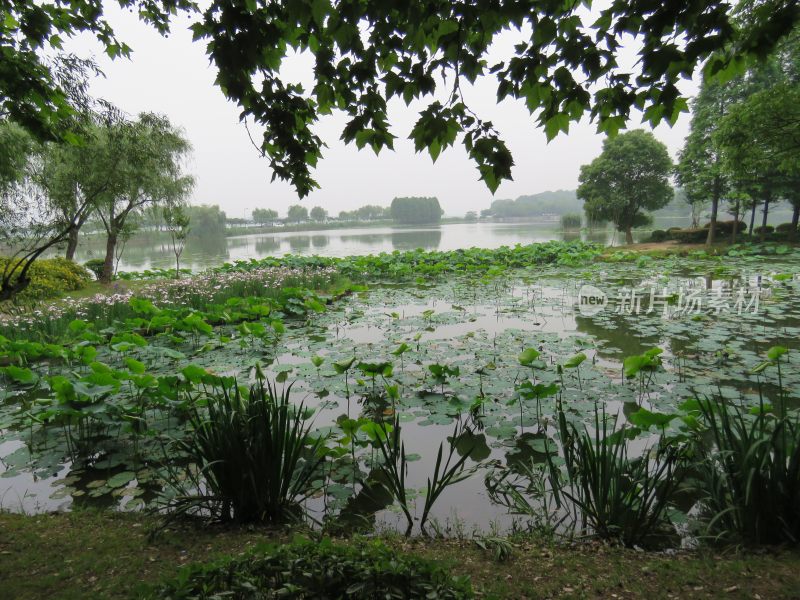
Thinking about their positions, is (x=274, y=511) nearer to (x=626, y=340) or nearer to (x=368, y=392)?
(x=368, y=392)

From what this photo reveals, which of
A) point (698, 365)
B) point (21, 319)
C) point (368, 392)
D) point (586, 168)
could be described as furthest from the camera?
point (586, 168)

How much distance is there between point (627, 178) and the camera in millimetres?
21516

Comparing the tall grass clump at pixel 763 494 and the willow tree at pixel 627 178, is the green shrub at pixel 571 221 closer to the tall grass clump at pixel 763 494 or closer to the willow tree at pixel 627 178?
the willow tree at pixel 627 178

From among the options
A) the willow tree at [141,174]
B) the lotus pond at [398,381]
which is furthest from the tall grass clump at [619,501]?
the willow tree at [141,174]

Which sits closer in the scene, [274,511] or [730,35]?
[730,35]

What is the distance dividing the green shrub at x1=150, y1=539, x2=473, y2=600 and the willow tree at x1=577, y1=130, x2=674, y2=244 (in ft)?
78.0

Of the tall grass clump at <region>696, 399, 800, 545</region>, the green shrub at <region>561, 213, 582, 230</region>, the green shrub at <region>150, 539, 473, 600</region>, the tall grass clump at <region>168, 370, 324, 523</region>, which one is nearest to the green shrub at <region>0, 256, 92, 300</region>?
the tall grass clump at <region>168, 370, 324, 523</region>

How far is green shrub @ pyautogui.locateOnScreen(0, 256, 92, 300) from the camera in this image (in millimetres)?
10265

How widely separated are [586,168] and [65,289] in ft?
78.4

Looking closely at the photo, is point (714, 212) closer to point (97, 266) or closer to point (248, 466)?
point (248, 466)

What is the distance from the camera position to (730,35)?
1.76m

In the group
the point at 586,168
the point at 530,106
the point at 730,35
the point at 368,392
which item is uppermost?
the point at 586,168

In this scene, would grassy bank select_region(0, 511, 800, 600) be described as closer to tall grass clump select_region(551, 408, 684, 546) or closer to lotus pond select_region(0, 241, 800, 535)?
tall grass clump select_region(551, 408, 684, 546)

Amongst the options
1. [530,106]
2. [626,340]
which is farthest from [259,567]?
[626,340]
